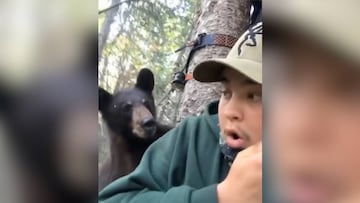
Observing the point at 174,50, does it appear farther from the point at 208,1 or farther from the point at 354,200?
the point at 354,200

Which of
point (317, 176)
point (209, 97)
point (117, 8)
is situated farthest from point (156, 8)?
point (317, 176)

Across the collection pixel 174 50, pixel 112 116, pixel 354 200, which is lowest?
pixel 354 200

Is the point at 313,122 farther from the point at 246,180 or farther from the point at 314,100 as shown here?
the point at 246,180

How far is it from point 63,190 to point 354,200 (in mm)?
484

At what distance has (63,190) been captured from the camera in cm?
98

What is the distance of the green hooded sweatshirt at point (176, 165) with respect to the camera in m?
0.93

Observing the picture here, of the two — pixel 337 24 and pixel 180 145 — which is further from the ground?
pixel 337 24

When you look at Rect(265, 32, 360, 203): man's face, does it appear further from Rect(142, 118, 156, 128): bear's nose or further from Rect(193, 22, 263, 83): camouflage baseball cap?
Rect(142, 118, 156, 128): bear's nose

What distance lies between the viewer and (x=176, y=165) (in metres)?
0.94

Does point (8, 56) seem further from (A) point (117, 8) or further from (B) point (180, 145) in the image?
(B) point (180, 145)

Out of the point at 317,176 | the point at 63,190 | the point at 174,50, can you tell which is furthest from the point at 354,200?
the point at 63,190

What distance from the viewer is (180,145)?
949 mm

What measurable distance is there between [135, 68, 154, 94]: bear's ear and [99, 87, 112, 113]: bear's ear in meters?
0.05

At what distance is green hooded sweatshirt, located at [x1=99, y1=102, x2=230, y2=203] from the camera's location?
0.93m
